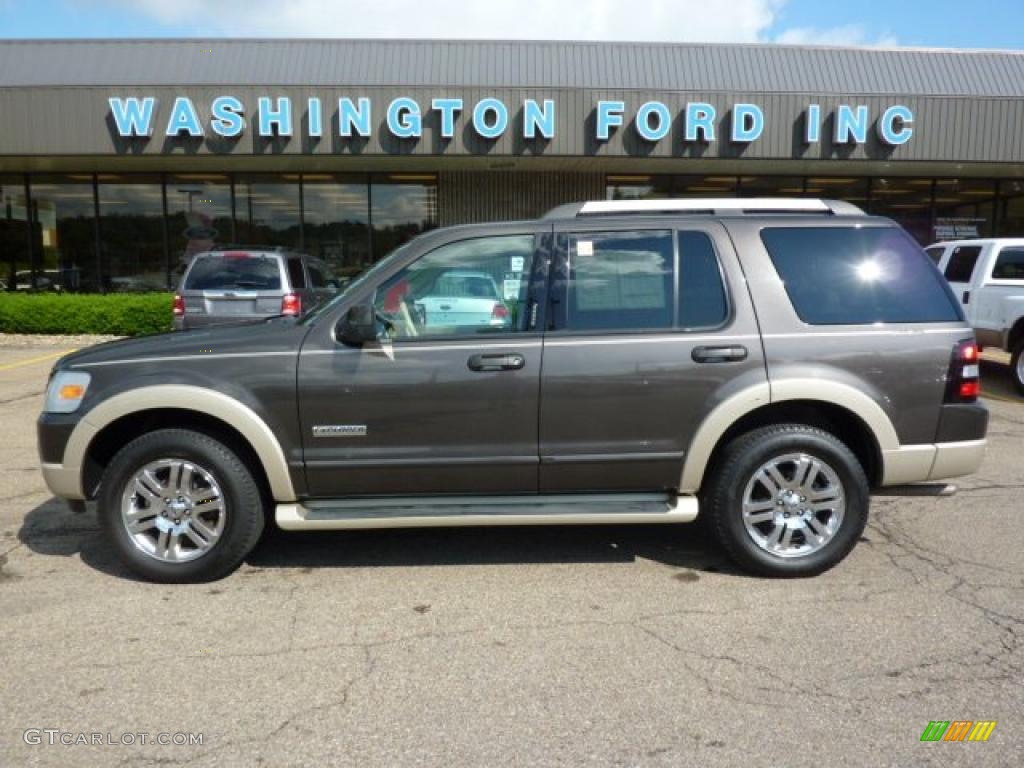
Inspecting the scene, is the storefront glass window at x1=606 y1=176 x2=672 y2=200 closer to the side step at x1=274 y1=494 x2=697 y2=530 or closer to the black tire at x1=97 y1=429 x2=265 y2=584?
the side step at x1=274 y1=494 x2=697 y2=530

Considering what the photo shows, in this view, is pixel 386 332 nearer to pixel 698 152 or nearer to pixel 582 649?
pixel 582 649

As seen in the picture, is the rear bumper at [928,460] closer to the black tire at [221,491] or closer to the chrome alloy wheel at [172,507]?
the black tire at [221,491]

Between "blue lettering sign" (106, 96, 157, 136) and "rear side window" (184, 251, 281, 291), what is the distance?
6.13 meters

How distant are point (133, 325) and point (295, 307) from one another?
715 centimetres

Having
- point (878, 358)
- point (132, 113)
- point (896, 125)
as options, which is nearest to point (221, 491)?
point (878, 358)

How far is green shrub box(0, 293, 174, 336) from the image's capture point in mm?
15594

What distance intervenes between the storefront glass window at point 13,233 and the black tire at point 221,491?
17282 mm

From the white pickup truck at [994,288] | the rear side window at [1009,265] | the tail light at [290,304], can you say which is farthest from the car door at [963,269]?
the tail light at [290,304]

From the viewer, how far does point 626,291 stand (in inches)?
164

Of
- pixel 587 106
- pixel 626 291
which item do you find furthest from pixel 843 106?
pixel 626 291

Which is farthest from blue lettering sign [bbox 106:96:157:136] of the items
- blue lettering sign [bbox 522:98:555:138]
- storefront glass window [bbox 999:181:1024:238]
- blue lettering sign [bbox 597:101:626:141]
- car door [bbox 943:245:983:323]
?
storefront glass window [bbox 999:181:1024:238]

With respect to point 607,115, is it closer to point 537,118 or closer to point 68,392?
point 537,118

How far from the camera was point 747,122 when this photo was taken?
49.5ft

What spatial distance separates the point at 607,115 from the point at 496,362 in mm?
11997
